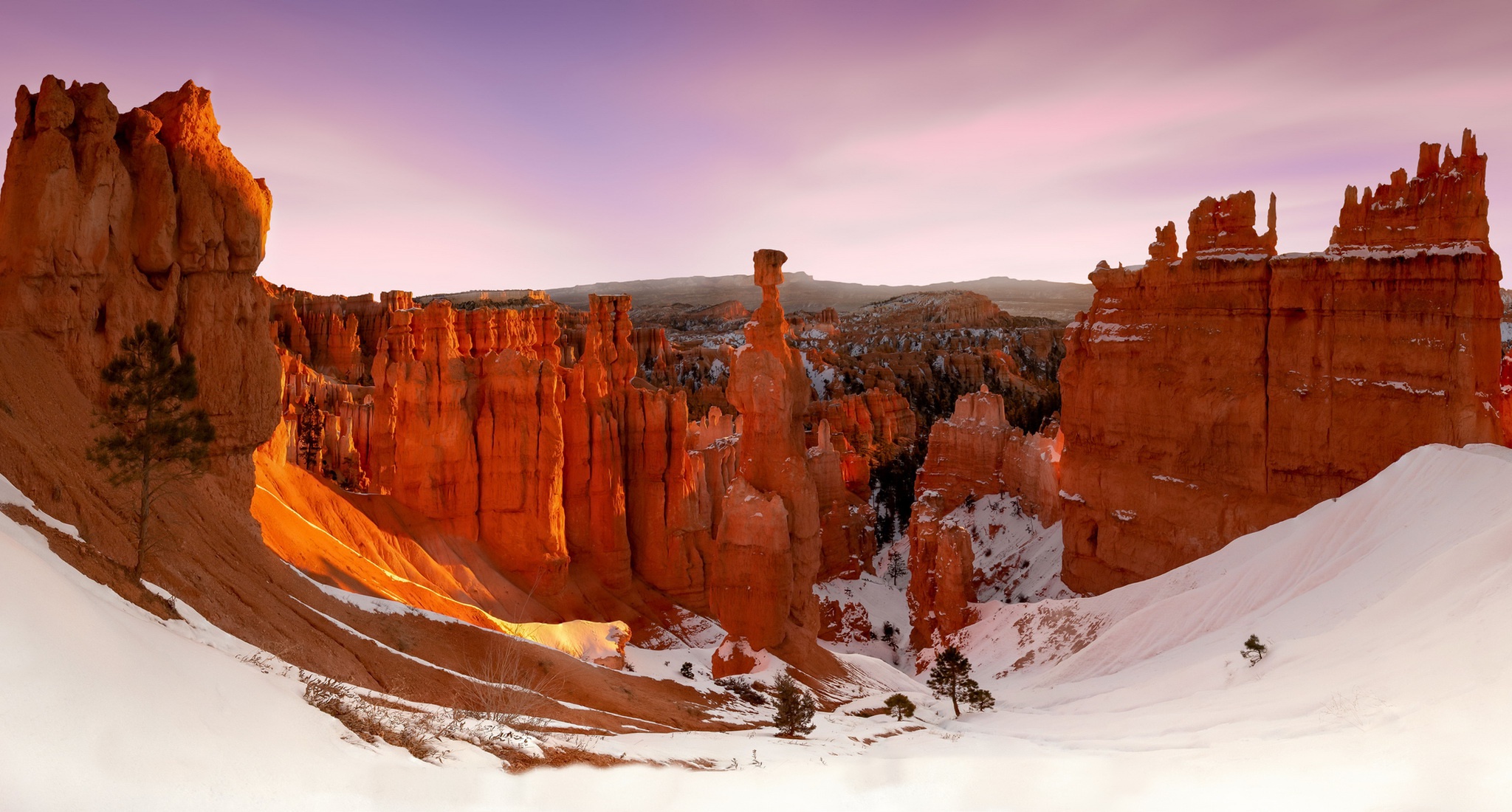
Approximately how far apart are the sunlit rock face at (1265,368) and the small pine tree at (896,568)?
11.5 metres

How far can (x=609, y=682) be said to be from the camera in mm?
16312

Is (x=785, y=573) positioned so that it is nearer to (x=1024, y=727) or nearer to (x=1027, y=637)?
(x=1024, y=727)

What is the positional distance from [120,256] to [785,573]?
583 inches

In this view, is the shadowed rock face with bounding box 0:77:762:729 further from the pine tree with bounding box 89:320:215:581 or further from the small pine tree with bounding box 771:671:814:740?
the small pine tree with bounding box 771:671:814:740

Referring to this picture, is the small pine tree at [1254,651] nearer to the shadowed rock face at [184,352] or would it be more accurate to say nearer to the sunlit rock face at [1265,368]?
the shadowed rock face at [184,352]

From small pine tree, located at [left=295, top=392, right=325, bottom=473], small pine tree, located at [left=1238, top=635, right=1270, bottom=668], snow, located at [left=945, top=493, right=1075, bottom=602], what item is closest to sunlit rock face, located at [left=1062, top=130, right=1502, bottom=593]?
snow, located at [left=945, top=493, right=1075, bottom=602]

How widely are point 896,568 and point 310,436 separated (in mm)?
29097

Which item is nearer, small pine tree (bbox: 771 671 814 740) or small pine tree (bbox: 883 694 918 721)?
small pine tree (bbox: 771 671 814 740)

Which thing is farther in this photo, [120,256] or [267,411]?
[267,411]

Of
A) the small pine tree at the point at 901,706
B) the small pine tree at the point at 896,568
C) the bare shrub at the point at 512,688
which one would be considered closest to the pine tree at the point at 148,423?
the bare shrub at the point at 512,688

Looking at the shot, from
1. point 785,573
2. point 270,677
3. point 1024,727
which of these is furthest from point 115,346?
point 1024,727

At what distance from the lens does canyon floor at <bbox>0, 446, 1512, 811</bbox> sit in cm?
494

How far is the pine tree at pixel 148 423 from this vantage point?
9375 mm

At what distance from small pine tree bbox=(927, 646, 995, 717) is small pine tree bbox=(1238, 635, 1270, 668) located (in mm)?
6706
